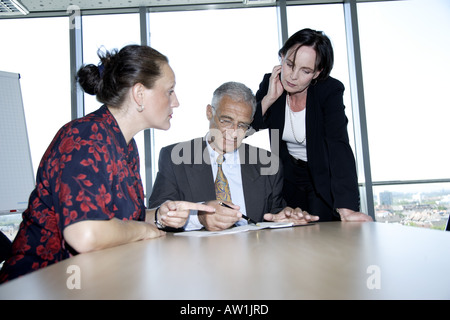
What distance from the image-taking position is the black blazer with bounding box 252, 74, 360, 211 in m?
1.98

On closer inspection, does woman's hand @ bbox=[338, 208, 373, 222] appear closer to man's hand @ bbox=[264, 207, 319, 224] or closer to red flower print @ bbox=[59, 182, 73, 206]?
man's hand @ bbox=[264, 207, 319, 224]

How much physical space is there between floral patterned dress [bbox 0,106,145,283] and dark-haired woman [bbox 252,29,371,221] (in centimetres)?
117

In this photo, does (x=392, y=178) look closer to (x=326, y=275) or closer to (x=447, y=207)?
(x=447, y=207)

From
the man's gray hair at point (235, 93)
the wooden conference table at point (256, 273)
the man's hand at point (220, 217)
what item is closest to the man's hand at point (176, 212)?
the man's hand at point (220, 217)

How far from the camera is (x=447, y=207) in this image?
15.3 feet

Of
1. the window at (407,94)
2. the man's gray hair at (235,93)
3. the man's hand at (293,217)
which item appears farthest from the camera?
the window at (407,94)

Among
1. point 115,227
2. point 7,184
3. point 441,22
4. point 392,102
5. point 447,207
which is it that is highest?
point 441,22

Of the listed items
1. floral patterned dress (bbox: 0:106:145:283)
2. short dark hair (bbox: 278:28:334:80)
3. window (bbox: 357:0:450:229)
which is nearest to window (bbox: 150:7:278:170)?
window (bbox: 357:0:450:229)

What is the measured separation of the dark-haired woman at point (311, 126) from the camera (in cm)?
200

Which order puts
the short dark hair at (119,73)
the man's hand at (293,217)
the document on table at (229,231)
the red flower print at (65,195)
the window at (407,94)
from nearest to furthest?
the red flower print at (65,195), the document on table at (229,231), the short dark hair at (119,73), the man's hand at (293,217), the window at (407,94)

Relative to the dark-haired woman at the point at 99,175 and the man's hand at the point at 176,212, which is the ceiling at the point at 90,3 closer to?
the dark-haired woman at the point at 99,175

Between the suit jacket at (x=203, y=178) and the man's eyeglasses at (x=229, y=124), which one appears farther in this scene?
the man's eyeglasses at (x=229, y=124)
